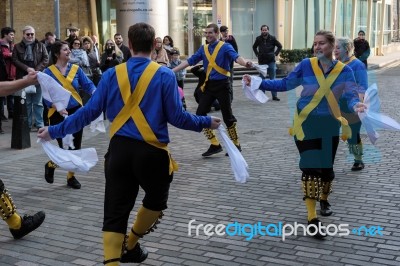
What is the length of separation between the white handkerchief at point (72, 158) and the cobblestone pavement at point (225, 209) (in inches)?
30.9

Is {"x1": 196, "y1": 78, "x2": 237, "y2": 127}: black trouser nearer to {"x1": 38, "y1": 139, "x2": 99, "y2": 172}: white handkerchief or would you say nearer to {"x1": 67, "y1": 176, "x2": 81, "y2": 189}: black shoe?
{"x1": 67, "y1": 176, "x2": 81, "y2": 189}: black shoe

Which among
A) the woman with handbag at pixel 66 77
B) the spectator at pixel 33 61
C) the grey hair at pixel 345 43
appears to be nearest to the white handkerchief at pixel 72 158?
the woman with handbag at pixel 66 77

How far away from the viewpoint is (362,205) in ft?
21.7

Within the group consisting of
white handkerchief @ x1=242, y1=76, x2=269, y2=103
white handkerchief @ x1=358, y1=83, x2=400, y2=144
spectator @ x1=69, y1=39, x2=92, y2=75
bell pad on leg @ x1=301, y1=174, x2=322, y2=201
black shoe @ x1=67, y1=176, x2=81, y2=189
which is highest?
spectator @ x1=69, y1=39, x2=92, y2=75

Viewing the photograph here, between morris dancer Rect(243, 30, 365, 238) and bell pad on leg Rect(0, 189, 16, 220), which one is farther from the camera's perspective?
morris dancer Rect(243, 30, 365, 238)

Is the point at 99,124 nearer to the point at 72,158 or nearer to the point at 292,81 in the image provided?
the point at 72,158

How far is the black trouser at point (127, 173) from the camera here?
4.31 meters

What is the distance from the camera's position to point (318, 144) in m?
5.79

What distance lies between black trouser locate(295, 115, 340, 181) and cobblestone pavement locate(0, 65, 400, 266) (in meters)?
0.54

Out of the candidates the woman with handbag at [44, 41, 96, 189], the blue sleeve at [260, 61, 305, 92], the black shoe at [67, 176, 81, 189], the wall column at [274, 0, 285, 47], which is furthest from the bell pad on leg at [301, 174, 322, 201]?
the wall column at [274, 0, 285, 47]

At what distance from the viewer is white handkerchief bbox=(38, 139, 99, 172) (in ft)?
16.5

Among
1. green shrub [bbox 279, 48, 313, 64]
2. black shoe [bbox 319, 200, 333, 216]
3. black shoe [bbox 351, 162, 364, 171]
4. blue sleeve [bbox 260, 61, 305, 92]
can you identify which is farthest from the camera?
green shrub [bbox 279, 48, 313, 64]

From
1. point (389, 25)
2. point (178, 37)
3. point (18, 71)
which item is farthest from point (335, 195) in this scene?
point (389, 25)

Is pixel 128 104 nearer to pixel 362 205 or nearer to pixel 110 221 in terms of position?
pixel 110 221
